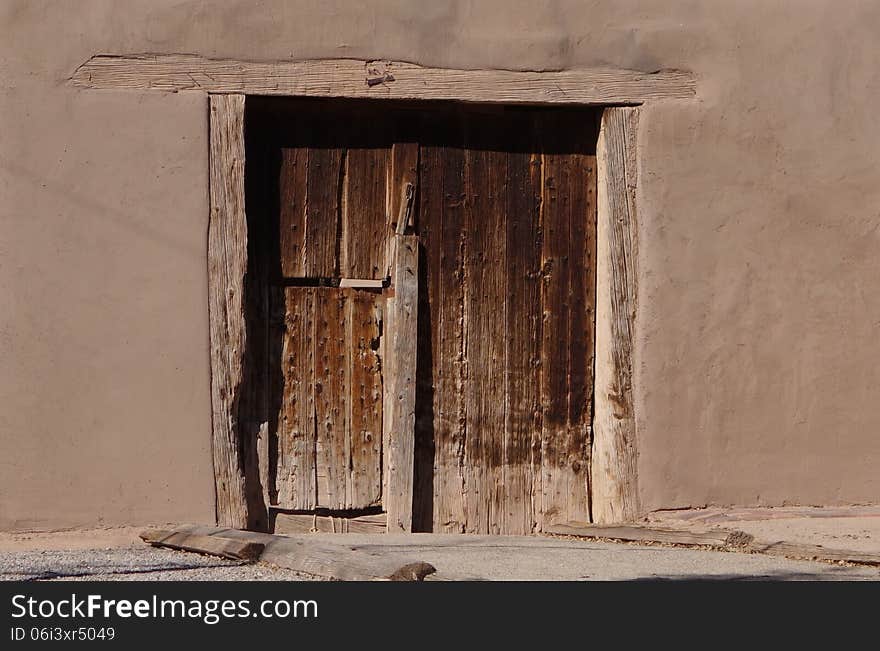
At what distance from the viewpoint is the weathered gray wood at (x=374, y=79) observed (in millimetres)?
6023

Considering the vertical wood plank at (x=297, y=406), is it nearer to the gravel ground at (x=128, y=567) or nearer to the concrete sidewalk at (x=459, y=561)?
the concrete sidewalk at (x=459, y=561)

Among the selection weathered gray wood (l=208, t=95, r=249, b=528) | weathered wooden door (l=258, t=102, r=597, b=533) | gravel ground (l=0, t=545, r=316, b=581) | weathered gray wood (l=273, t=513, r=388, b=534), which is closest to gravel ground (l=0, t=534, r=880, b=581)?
gravel ground (l=0, t=545, r=316, b=581)

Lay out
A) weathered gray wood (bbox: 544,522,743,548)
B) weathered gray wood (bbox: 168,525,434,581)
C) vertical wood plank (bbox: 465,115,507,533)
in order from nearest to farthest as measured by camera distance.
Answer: weathered gray wood (bbox: 168,525,434,581)
weathered gray wood (bbox: 544,522,743,548)
vertical wood plank (bbox: 465,115,507,533)

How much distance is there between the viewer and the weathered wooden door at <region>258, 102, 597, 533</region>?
20.8 ft

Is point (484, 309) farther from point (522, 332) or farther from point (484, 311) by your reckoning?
point (522, 332)

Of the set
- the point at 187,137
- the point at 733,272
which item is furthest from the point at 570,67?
the point at 187,137

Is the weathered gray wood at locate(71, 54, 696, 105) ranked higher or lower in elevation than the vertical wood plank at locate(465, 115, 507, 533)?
higher

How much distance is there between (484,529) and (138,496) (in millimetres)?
1619

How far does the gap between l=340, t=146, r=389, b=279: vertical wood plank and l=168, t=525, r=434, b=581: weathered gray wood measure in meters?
1.40

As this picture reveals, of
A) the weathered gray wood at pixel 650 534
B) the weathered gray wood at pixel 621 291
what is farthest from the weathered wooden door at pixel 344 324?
the weathered gray wood at pixel 621 291

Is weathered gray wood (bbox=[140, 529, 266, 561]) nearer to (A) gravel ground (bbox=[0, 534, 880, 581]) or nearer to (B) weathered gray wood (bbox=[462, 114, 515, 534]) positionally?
(A) gravel ground (bbox=[0, 534, 880, 581])

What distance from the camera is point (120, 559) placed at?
5312 millimetres

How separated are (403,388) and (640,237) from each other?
131 cm

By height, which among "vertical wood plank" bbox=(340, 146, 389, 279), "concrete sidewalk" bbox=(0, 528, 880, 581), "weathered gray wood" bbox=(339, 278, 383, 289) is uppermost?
"vertical wood plank" bbox=(340, 146, 389, 279)
